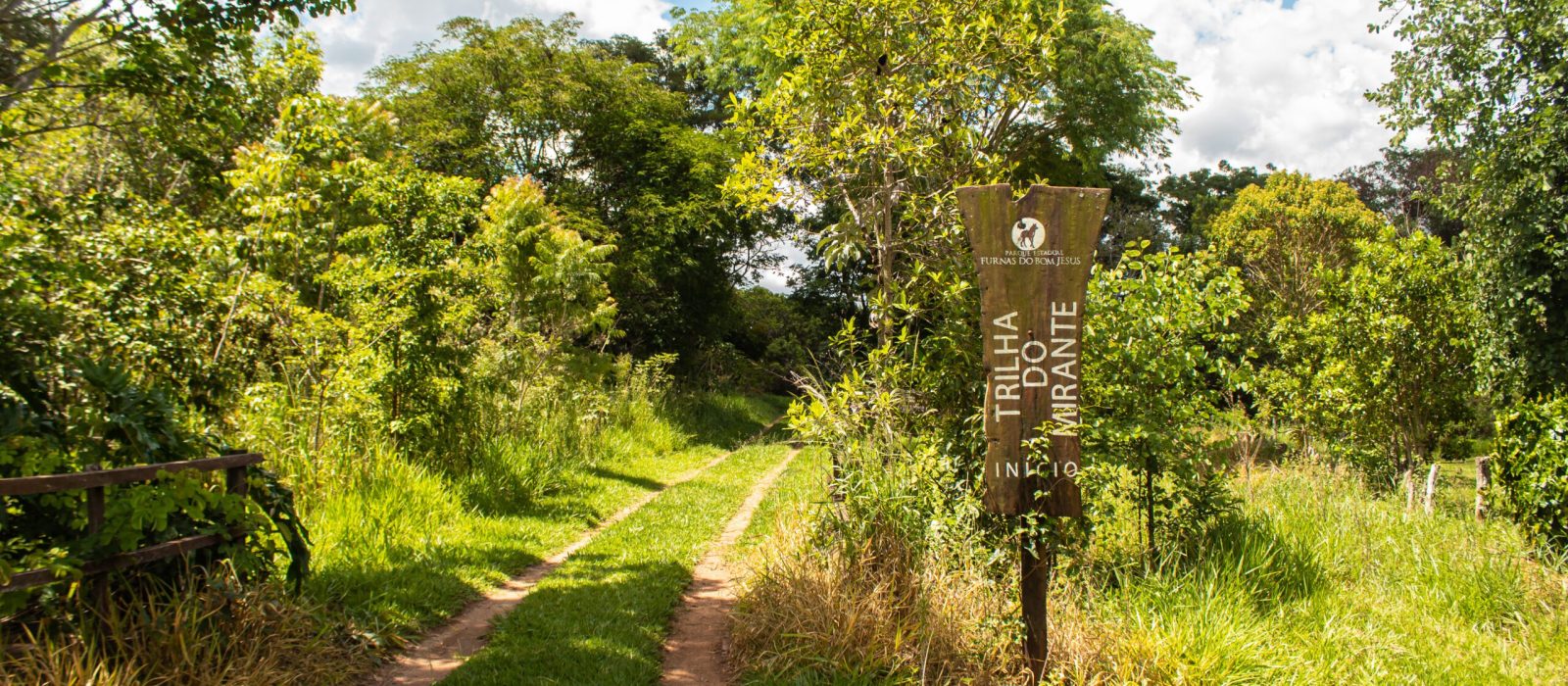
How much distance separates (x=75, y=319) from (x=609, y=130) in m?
18.0

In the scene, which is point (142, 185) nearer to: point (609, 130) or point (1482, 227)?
point (1482, 227)

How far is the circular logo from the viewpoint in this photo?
13.7 feet

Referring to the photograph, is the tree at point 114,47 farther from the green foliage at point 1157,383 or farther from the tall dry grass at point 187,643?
the green foliage at point 1157,383

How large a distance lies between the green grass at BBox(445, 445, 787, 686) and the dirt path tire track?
0.42 feet

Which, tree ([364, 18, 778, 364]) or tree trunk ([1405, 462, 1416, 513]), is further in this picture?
tree ([364, 18, 778, 364])

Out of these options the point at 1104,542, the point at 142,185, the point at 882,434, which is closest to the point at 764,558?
the point at 882,434

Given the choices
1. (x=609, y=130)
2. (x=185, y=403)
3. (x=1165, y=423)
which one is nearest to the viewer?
(x=1165, y=423)

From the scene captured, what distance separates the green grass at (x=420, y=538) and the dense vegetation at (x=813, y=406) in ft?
0.14

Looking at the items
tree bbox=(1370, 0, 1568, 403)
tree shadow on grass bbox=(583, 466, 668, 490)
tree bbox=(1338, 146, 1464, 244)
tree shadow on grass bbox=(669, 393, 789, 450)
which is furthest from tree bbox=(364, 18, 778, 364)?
tree bbox=(1338, 146, 1464, 244)

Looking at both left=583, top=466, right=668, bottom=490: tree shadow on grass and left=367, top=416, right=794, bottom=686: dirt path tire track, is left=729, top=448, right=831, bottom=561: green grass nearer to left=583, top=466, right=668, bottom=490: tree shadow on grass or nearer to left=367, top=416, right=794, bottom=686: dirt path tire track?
left=367, top=416, right=794, bottom=686: dirt path tire track

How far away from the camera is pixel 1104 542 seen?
541cm

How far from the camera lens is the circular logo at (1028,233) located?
13.7 ft

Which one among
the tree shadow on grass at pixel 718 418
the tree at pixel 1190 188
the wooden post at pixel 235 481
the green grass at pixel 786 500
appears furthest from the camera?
the tree at pixel 1190 188

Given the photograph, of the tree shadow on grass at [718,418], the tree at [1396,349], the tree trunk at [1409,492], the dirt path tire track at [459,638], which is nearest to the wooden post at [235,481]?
the dirt path tire track at [459,638]
